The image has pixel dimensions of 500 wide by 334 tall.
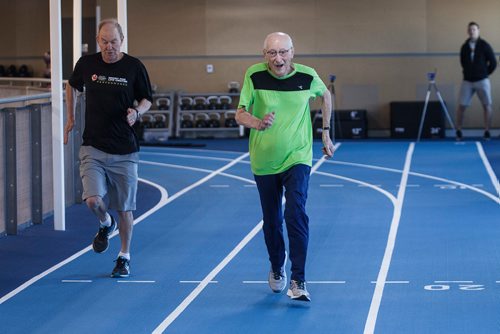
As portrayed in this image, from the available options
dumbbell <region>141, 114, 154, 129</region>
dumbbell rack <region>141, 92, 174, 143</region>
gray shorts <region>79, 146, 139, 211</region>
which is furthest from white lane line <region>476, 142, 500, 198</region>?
dumbbell <region>141, 114, 154, 129</region>

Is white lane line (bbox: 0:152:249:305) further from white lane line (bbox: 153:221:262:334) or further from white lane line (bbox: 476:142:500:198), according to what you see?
white lane line (bbox: 476:142:500:198)

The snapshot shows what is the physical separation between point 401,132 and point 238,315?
17.8m

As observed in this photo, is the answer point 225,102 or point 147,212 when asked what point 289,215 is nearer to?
point 147,212

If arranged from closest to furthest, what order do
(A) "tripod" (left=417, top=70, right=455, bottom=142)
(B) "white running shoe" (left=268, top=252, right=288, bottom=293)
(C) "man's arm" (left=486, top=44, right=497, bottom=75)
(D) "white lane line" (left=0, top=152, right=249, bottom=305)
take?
(B) "white running shoe" (left=268, top=252, right=288, bottom=293) → (D) "white lane line" (left=0, top=152, right=249, bottom=305) → (C) "man's arm" (left=486, top=44, right=497, bottom=75) → (A) "tripod" (left=417, top=70, right=455, bottom=142)

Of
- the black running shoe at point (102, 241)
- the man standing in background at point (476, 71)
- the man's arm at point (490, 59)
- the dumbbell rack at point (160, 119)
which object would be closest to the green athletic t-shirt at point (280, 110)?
the black running shoe at point (102, 241)

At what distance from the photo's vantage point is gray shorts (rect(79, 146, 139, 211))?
9.65 metres

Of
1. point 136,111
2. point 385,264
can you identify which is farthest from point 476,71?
point 136,111

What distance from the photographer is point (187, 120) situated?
26562 mm

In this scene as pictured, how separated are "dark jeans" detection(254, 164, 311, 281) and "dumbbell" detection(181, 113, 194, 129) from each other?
57.8ft

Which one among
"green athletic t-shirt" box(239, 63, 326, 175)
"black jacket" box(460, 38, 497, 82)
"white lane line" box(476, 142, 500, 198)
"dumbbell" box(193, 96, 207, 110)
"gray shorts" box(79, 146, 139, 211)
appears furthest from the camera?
"dumbbell" box(193, 96, 207, 110)

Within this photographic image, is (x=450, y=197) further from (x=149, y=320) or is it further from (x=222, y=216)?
(x=149, y=320)

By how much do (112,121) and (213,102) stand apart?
1698cm

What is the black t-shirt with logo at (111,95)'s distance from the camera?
9.54 metres

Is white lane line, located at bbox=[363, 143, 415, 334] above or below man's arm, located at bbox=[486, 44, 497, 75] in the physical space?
below
